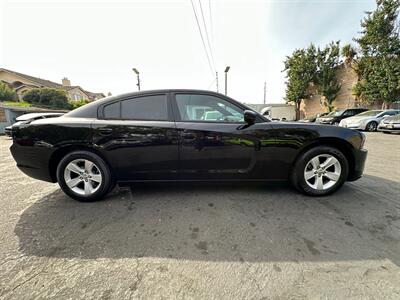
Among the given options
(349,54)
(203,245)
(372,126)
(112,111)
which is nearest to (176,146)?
(112,111)

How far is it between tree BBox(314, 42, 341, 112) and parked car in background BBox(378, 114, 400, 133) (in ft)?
43.7

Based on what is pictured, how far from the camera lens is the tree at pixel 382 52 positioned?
53.1 feet

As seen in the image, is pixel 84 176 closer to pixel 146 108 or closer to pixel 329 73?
pixel 146 108

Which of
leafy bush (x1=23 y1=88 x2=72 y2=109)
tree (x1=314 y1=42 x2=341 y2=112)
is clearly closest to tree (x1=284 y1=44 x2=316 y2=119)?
tree (x1=314 y1=42 x2=341 y2=112)

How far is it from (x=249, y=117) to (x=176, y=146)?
3.44ft

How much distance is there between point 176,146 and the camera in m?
2.71

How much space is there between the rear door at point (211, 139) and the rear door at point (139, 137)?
0.53 ft

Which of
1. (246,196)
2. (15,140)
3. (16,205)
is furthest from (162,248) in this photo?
(15,140)

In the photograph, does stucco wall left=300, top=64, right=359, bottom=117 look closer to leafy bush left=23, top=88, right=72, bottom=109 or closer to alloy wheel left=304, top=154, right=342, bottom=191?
alloy wheel left=304, top=154, right=342, bottom=191

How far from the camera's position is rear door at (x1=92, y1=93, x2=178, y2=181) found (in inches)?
106

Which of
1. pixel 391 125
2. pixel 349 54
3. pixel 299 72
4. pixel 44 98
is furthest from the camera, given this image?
pixel 44 98

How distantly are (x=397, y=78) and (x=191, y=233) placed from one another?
21.9 m

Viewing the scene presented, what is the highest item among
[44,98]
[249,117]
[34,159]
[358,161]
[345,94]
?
[44,98]

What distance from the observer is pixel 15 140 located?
2.76 m
